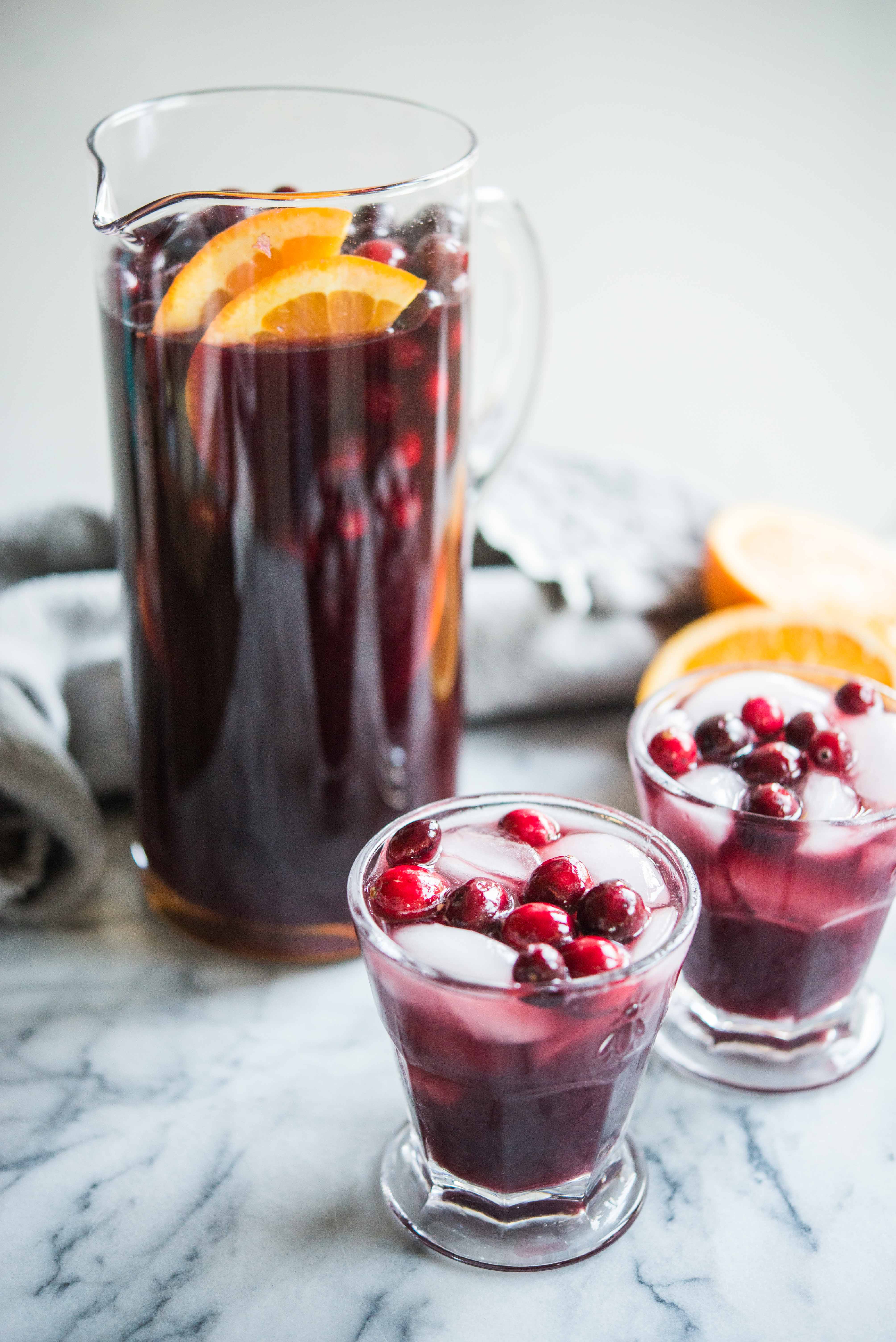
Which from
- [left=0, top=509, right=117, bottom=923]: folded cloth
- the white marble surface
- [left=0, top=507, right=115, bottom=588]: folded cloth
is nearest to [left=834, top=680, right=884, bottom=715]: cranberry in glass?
the white marble surface

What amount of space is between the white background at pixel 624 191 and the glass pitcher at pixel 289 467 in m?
0.38

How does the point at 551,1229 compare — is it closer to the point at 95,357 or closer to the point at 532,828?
the point at 532,828

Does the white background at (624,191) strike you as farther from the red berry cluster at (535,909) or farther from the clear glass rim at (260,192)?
the red berry cluster at (535,909)

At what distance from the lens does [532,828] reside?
75cm

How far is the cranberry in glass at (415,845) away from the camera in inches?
28.5

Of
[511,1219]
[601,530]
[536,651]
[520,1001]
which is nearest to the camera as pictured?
[520,1001]

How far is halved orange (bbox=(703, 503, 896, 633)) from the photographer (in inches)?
47.7

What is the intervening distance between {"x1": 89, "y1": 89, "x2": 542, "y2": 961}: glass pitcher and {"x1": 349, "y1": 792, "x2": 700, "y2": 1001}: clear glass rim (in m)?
0.13

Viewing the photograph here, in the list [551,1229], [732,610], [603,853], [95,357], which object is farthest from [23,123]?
[551,1229]

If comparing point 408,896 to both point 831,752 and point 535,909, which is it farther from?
point 831,752

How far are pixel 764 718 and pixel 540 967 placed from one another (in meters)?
0.30

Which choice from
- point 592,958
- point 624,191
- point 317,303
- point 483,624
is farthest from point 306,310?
point 624,191

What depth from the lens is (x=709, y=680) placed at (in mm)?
916

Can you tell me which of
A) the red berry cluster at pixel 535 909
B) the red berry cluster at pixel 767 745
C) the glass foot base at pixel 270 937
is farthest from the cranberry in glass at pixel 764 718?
the glass foot base at pixel 270 937
